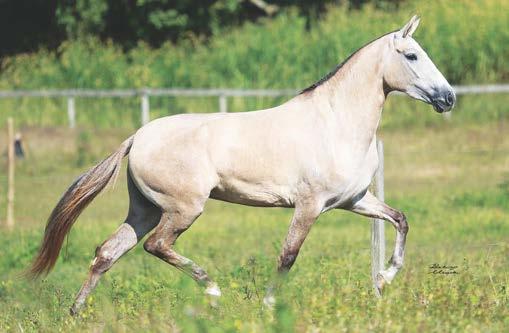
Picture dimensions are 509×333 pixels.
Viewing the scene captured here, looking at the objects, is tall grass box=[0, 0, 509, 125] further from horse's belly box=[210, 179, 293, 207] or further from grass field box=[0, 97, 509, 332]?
horse's belly box=[210, 179, 293, 207]

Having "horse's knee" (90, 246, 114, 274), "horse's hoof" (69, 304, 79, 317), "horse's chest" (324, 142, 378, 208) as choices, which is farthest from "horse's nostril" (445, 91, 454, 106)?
→ "horse's hoof" (69, 304, 79, 317)

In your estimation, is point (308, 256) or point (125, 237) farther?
point (308, 256)

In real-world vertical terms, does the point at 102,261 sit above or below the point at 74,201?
below

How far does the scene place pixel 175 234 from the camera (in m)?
8.02

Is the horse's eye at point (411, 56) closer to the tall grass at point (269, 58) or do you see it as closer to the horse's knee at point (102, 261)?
the horse's knee at point (102, 261)

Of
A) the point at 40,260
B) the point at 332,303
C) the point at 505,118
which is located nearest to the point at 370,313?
the point at 332,303

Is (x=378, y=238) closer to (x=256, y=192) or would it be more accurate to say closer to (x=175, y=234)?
(x=256, y=192)

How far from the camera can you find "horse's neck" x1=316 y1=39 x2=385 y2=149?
803 centimetres

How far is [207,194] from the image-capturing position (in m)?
7.93

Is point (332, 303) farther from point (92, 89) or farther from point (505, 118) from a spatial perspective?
point (92, 89)

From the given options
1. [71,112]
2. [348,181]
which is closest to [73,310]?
[348,181]

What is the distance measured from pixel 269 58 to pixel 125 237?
15327 mm

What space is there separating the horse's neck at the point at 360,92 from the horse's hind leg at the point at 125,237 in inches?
57.1

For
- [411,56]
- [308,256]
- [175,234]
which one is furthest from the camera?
[308,256]
